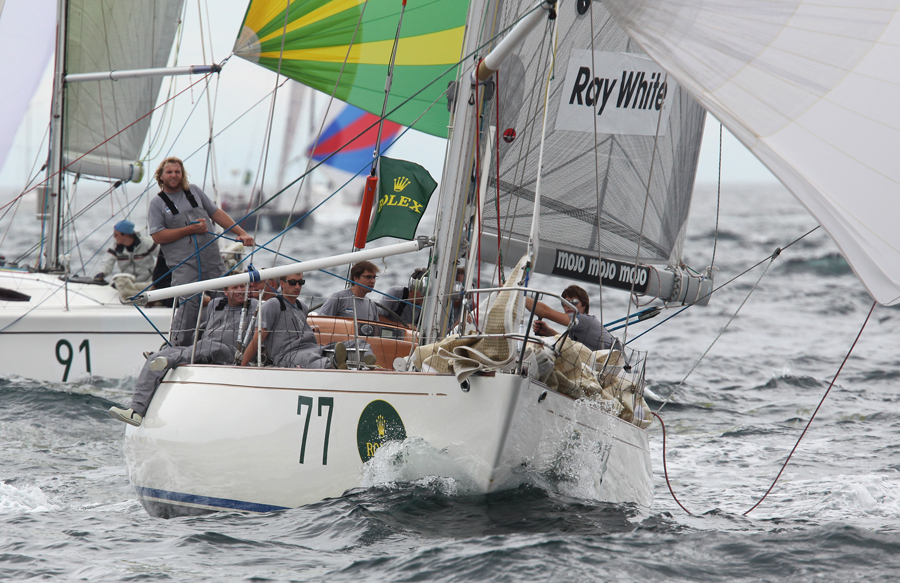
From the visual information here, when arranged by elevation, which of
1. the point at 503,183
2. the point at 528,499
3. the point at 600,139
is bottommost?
the point at 528,499

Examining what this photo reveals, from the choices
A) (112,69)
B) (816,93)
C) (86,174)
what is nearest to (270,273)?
(816,93)

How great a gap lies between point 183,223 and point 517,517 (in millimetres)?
3531

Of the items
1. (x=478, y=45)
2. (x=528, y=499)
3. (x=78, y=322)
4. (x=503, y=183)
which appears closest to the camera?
(x=528, y=499)

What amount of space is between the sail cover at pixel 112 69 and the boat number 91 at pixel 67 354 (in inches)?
115

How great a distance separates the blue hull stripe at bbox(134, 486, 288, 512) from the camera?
503cm

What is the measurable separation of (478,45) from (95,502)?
3560 mm

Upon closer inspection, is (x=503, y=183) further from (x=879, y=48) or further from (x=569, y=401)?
(x=879, y=48)

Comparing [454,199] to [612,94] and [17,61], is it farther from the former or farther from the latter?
[17,61]

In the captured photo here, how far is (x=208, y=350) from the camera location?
5750mm

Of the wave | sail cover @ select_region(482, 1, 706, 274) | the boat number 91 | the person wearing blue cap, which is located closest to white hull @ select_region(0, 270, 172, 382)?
the boat number 91

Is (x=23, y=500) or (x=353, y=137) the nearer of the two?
(x=23, y=500)

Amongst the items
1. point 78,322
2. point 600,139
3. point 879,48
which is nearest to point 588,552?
point 879,48

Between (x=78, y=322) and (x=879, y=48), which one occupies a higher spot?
(x=879, y=48)

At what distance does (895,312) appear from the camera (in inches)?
802
